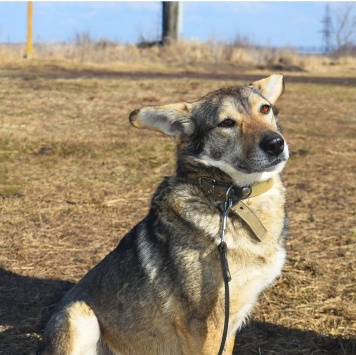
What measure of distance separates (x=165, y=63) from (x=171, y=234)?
2222cm

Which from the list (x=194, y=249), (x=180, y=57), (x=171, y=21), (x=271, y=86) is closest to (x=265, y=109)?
(x=271, y=86)

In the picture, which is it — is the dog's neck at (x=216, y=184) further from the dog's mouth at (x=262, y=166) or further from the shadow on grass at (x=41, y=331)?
the shadow on grass at (x=41, y=331)

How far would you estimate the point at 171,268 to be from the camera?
11.4 feet

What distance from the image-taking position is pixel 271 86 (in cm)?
410

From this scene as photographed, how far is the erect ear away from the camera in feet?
13.3

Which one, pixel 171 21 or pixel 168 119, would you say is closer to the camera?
pixel 168 119

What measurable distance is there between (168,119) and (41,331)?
1.86 meters

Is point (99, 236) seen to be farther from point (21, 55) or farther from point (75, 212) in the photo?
point (21, 55)

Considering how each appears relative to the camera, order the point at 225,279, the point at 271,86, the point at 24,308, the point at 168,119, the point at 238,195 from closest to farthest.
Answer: the point at 225,279 < the point at 238,195 < the point at 168,119 < the point at 271,86 < the point at 24,308

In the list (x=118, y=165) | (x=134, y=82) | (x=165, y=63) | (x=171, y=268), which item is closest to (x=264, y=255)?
(x=171, y=268)

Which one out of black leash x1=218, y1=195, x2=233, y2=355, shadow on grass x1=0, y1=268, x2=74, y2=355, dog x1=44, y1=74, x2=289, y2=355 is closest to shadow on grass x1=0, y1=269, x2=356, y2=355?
shadow on grass x1=0, y1=268, x2=74, y2=355

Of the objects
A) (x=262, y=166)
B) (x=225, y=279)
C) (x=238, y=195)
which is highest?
(x=262, y=166)

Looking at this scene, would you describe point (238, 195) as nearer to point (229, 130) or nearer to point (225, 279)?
point (229, 130)

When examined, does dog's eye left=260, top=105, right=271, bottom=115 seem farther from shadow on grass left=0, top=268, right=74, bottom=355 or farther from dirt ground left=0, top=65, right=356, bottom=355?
shadow on grass left=0, top=268, right=74, bottom=355
